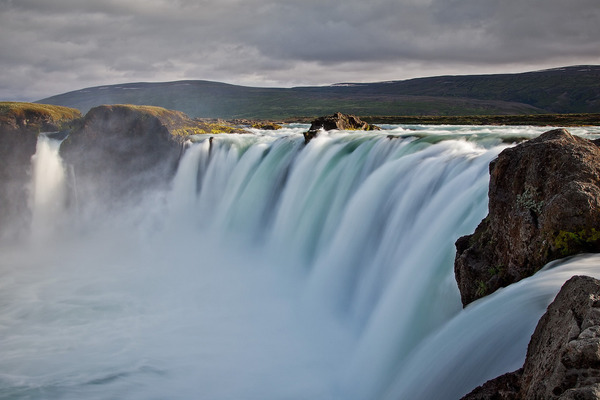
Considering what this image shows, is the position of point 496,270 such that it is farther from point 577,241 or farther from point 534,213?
point 577,241

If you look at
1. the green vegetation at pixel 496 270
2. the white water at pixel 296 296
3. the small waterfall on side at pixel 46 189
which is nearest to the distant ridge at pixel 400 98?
the small waterfall on side at pixel 46 189

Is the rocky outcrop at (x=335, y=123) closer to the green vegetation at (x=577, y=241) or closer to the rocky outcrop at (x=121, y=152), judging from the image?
the rocky outcrop at (x=121, y=152)

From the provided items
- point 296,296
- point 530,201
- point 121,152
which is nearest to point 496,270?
point 530,201

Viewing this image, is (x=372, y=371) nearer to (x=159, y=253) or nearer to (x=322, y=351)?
(x=322, y=351)

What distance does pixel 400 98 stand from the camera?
519 ft

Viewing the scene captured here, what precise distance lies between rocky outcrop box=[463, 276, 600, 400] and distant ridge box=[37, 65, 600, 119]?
122m

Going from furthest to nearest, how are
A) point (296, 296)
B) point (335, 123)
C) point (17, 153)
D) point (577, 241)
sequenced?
point (335, 123), point (17, 153), point (296, 296), point (577, 241)

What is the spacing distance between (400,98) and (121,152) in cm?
14484

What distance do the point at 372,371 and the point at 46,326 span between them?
9.34m

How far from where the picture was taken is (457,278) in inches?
284

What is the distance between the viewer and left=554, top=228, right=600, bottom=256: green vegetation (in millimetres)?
5375

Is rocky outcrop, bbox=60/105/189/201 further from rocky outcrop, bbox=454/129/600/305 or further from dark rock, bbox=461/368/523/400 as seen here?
dark rock, bbox=461/368/523/400

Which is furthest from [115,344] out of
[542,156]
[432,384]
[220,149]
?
[220,149]

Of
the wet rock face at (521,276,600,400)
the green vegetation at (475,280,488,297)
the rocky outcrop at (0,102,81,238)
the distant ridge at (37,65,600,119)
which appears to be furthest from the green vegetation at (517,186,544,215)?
the distant ridge at (37,65,600,119)
